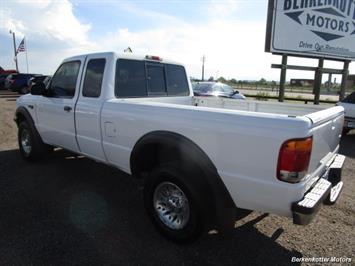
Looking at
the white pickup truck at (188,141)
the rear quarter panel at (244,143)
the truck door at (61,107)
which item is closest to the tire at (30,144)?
the truck door at (61,107)

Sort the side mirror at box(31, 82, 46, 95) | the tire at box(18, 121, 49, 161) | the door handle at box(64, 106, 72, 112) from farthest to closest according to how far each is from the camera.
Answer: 1. the tire at box(18, 121, 49, 161)
2. the side mirror at box(31, 82, 46, 95)
3. the door handle at box(64, 106, 72, 112)

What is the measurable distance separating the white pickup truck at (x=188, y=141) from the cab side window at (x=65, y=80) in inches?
0.7

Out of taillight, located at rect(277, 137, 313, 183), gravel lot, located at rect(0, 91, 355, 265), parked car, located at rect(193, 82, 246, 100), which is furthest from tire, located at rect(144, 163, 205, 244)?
parked car, located at rect(193, 82, 246, 100)

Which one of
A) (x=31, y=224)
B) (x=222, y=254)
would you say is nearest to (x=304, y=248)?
(x=222, y=254)

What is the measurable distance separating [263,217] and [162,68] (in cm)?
257

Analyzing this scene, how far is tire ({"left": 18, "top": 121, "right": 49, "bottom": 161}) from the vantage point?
5.71 meters

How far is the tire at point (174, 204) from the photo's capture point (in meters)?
3.07

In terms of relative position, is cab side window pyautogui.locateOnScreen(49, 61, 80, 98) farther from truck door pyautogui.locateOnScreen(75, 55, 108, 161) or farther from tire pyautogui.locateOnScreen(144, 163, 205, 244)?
tire pyautogui.locateOnScreen(144, 163, 205, 244)

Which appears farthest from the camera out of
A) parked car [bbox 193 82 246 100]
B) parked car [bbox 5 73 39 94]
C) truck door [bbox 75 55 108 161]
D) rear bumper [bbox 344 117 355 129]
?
parked car [bbox 5 73 39 94]

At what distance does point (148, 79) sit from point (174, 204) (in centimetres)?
202

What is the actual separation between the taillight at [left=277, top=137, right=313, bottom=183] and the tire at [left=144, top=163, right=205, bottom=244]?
837 millimetres

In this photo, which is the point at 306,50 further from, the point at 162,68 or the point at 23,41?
the point at 23,41
